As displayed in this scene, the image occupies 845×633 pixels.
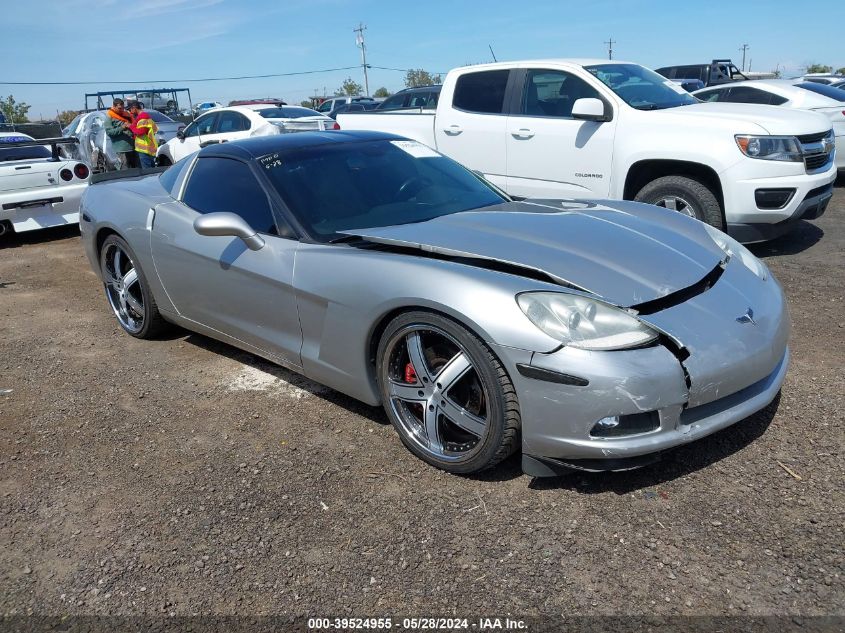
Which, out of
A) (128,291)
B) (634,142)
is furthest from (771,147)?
(128,291)

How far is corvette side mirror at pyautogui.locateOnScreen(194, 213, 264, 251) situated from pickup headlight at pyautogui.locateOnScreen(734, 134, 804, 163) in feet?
14.4

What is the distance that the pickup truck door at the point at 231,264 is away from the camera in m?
3.58

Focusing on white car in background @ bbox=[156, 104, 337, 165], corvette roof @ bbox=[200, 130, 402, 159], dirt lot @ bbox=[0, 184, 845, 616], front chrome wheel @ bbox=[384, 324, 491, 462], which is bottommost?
dirt lot @ bbox=[0, 184, 845, 616]

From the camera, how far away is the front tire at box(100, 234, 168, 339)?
4707 millimetres

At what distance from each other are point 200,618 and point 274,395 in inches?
68.3

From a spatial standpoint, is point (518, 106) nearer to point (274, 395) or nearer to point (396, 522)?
point (274, 395)

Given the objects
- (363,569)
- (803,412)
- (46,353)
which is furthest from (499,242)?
(46,353)

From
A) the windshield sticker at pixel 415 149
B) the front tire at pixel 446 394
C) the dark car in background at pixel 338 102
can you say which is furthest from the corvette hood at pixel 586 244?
the dark car in background at pixel 338 102

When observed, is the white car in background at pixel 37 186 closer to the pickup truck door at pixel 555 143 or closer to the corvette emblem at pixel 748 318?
the pickup truck door at pixel 555 143

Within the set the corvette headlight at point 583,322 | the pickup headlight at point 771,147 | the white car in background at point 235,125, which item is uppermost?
the white car in background at point 235,125

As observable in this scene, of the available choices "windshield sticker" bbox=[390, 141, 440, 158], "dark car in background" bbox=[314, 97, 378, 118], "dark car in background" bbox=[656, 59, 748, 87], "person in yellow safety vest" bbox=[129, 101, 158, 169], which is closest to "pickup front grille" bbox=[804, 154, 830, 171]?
"windshield sticker" bbox=[390, 141, 440, 158]

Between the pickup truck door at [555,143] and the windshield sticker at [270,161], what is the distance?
362cm

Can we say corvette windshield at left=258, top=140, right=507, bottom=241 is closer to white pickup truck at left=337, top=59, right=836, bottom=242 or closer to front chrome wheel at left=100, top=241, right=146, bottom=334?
front chrome wheel at left=100, top=241, right=146, bottom=334

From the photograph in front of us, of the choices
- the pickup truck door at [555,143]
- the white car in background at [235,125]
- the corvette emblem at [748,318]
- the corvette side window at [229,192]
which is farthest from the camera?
the white car in background at [235,125]
